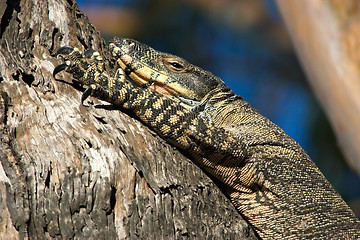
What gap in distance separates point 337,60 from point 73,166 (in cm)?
486

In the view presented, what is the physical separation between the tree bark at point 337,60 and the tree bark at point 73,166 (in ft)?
9.85

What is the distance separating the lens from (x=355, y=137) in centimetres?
668

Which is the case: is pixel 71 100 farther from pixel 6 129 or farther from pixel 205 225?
pixel 205 225

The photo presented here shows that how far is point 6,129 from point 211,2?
14612 millimetres

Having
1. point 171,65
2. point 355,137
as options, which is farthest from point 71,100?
point 355,137

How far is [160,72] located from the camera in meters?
5.38

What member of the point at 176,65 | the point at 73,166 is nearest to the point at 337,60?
the point at 176,65

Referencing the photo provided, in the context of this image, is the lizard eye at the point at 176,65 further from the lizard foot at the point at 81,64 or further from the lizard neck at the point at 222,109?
the lizard foot at the point at 81,64

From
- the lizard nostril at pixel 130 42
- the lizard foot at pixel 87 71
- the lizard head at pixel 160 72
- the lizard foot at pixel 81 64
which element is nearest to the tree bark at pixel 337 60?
the lizard head at pixel 160 72

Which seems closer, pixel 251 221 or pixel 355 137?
pixel 251 221

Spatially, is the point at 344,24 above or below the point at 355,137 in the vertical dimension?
above

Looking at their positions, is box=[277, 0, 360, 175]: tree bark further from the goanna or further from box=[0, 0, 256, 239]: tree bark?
box=[0, 0, 256, 239]: tree bark

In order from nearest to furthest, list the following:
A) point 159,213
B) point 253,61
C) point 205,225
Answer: point 159,213 < point 205,225 < point 253,61

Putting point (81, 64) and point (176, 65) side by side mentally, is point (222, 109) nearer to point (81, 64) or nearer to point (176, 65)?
point (176, 65)
